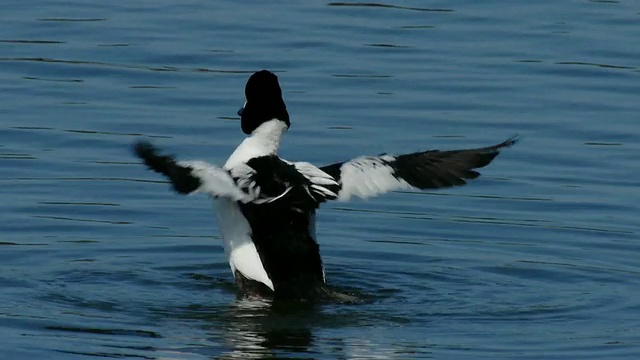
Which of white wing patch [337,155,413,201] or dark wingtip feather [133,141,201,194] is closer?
dark wingtip feather [133,141,201,194]

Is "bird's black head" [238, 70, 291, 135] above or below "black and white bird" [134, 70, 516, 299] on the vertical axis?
above

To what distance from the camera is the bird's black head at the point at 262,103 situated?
483 inches

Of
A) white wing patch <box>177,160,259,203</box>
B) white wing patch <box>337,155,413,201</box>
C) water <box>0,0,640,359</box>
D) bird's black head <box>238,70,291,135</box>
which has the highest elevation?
bird's black head <box>238,70,291,135</box>

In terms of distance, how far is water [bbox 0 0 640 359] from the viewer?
11.1m

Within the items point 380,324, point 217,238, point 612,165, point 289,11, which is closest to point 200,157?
point 217,238

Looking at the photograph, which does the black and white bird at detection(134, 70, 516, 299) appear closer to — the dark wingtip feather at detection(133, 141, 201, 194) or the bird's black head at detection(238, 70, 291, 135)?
the bird's black head at detection(238, 70, 291, 135)

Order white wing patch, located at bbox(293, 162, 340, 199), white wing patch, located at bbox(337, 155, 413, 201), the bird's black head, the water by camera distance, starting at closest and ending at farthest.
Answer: the water
white wing patch, located at bbox(293, 162, 340, 199)
white wing patch, located at bbox(337, 155, 413, 201)
the bird's black head

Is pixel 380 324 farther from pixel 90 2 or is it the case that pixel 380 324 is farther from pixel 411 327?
pixel 90 2

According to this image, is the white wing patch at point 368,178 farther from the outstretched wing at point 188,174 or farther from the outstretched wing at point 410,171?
the outstretched wing at point 188,174

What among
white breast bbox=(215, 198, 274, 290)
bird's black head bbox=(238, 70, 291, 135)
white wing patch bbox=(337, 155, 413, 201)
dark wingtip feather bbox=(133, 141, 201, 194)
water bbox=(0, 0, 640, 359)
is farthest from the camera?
bird's black head bbox=(238, 70, 291, 135)

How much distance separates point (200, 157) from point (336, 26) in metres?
5.61

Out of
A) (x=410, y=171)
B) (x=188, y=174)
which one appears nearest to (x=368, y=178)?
(x=410, y=171)

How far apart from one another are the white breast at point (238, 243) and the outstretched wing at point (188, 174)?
0.82 metres

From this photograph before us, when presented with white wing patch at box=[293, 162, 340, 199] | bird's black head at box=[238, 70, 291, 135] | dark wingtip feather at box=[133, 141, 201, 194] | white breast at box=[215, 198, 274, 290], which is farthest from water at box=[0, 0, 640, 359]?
bird's black head at box=[238, 70, 291, 135]
